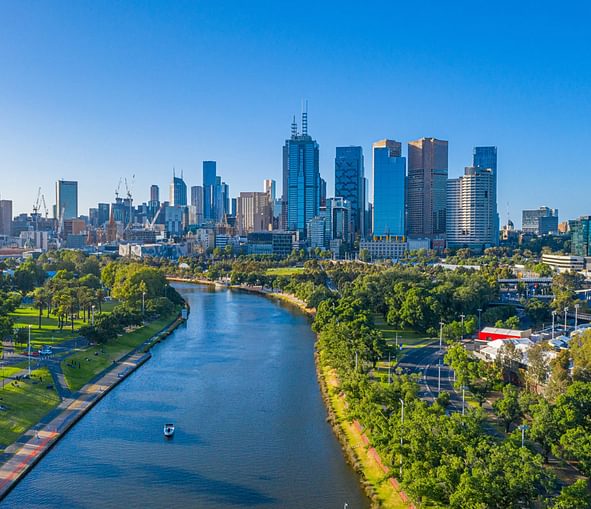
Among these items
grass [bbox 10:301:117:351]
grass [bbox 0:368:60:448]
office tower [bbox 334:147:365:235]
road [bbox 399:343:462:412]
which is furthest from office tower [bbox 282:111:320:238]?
grass [bbox 0:368:60:448]

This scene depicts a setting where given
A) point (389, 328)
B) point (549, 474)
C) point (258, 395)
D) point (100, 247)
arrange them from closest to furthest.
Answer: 1. point (549, 474)
2. point (258, 395)
3. point (389, 328)
4. point (100, 247)

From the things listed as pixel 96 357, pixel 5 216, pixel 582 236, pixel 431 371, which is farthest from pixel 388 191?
pixel 5 216

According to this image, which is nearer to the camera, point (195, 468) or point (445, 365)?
point (195, 468)

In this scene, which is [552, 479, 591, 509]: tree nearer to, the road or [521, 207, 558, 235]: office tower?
the road

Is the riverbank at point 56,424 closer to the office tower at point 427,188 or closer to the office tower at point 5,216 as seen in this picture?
the office tower at point 427,188

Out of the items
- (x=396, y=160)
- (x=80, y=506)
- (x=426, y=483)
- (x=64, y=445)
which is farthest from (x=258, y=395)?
(x=396, y=160)

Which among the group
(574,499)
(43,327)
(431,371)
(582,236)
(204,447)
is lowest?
(204,447)

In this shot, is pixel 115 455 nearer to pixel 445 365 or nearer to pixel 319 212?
pixel 445 365

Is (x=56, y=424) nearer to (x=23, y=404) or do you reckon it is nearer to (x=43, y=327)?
(x=23, y=404)
